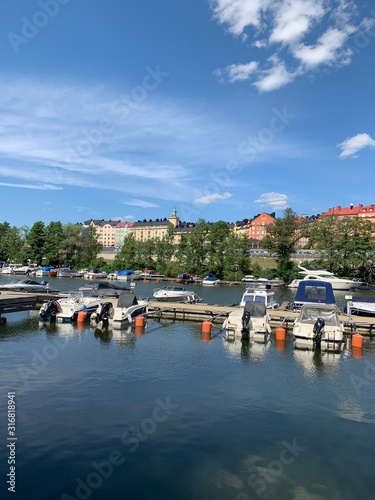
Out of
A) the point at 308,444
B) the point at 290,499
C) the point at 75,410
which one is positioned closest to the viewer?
the point at 290,499

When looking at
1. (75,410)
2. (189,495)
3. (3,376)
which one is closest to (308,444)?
(189,495)

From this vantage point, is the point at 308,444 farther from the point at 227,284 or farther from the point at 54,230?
the point at 54,230

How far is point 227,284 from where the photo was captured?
98.1 meters

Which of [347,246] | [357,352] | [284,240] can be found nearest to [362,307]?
[357,352]

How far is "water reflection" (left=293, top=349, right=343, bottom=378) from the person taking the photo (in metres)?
19.6

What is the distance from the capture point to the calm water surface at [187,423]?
965 centimetres

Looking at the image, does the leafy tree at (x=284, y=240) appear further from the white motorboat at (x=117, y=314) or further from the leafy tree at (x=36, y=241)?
the white motorboat at (x=117, y=314)

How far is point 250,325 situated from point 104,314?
11784 millimetres

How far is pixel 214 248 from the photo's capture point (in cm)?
11325

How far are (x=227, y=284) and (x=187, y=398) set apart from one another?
83.6 m

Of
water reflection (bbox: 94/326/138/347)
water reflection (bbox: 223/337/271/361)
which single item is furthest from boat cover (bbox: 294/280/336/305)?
water reflection (bbox: 94/326/138/347)

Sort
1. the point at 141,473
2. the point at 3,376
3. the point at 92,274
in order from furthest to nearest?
the point at 92,274 → the point at 3,376 → the point at 141,473

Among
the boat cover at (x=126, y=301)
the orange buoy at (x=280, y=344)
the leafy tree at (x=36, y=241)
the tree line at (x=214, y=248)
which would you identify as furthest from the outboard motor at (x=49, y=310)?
the leafy tree at (x=36, y=241)

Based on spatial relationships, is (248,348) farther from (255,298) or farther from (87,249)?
(87,249)
